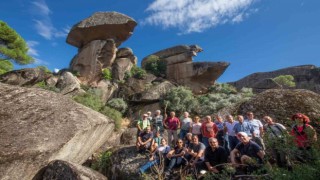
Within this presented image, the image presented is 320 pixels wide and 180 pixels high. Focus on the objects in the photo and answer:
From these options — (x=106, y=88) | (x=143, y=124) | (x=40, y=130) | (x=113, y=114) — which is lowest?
(x=40, y=130)

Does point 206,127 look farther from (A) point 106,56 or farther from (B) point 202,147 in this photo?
(A) point 106,56

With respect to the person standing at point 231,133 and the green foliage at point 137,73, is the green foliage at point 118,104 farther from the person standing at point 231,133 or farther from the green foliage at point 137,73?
the person standing at point 231,133

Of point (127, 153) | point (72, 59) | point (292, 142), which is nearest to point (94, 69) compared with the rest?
point (72, 59)

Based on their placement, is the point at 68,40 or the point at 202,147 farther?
the point at 68,40

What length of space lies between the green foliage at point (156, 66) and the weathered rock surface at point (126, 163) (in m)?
19.0

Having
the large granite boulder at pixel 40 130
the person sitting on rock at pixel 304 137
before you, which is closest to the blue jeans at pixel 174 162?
the large granite boulder at pixel 40 130

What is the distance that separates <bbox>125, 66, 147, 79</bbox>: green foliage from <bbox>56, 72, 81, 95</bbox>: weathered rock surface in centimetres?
508

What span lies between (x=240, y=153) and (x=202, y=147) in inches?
49.5

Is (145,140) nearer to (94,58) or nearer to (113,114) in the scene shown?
(113,114)

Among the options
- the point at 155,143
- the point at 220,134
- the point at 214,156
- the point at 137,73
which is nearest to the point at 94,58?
the point at 137,73

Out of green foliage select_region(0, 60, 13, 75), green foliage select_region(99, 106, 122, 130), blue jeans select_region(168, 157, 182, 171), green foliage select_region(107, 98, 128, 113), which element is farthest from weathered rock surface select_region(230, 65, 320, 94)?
green foliage select_region(0, 60, 13, 75)

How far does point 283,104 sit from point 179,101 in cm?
1189

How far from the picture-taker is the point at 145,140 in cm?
971

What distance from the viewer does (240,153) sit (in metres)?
6.67
